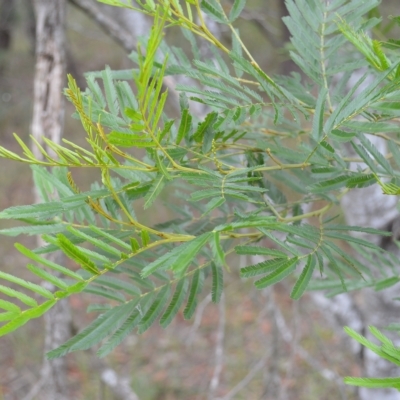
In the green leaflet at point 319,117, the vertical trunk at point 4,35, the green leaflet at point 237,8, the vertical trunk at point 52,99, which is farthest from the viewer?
the vertical trunk at point 4,35

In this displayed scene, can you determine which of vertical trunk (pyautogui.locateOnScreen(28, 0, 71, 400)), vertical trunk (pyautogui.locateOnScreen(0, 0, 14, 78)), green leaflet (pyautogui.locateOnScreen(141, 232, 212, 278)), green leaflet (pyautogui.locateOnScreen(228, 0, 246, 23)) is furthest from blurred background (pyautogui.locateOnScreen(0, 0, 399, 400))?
green leaflet (pyautogui.locateOnScreen(141, 232, 212, 278))

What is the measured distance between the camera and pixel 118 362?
326cm

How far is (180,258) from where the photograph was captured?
13.1 inches

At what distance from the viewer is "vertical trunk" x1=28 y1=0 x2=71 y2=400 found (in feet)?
3.69

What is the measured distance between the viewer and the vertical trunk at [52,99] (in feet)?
3.69

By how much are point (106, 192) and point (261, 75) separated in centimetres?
18

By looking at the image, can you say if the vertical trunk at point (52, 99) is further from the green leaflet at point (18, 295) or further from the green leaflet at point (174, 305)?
the green leaflet at point (18, 295)

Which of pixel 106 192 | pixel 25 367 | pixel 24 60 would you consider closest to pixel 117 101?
pixel 106 192

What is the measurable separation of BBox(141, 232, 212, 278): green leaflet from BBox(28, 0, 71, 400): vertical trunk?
82 cm

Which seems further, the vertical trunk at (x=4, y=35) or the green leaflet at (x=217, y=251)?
the vertical trunk at (x=4, y=35)

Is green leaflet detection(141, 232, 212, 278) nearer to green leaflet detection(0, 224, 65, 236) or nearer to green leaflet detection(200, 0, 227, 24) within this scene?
green leaflet detection(0, 224, 65, 236)

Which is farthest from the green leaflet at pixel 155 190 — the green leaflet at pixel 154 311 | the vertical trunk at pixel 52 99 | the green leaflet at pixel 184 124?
the vertical trunk at pixel 52 99

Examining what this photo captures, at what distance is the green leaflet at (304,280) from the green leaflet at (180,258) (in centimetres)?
11

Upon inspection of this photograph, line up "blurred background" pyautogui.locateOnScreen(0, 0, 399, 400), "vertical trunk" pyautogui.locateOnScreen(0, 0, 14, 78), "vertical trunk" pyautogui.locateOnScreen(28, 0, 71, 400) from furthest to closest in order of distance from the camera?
1. "vertical trunk" pyautogui.locateOnScreen(0, 0, 14, 78)
2. "blurred background" pyautogui.locateOnScreen(0, 0, 399, 400)
3. "vertical trunk" pyautogui.locateOnScreen(28, 0, 71, 400)
